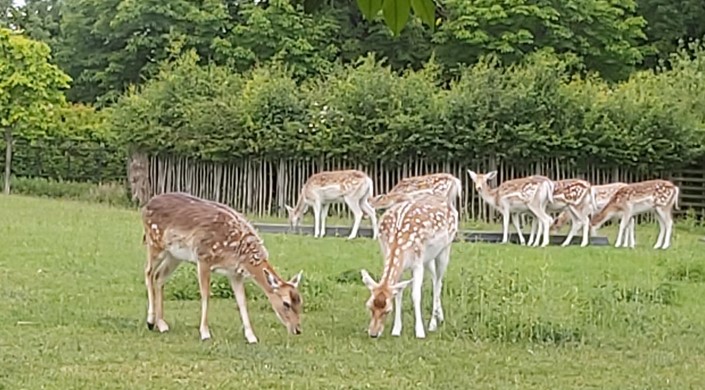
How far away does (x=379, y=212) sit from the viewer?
60.2 feet

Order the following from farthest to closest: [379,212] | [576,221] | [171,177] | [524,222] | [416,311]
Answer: [171,177] → [524,222] → [379,212] → [576,221] → [416,311]

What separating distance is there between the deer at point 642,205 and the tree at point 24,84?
16.0 metres

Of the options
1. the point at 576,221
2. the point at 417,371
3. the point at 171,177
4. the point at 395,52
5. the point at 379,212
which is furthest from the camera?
the point at 395,52

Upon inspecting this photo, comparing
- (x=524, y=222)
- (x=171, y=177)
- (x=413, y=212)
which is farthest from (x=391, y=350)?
(x=171, y=177)

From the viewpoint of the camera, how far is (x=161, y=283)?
8234 mm

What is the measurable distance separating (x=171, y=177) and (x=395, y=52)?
428 inches

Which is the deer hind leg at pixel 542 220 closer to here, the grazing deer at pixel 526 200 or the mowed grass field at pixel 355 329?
the grazing deer at pixel 526 200

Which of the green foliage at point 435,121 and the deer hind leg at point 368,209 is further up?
the green foliage at point 435,121

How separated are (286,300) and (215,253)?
2.05 ft

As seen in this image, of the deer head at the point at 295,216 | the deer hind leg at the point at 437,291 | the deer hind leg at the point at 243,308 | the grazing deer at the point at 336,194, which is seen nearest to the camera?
the deer hind leg at the point at 243,308

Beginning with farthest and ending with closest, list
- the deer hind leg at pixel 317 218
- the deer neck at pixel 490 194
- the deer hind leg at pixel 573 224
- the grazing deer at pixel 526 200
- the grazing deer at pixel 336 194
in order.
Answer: the grazing deer at pixel 336 194 < the deer neck at pixel 490 194 < the deer hind leg at pixel 317 218 < the grazing deer at pixel 526 200 < the deer hind leg at pixel 573 224

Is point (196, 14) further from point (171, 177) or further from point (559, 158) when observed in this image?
point (559, 158)

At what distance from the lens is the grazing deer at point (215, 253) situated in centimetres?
786

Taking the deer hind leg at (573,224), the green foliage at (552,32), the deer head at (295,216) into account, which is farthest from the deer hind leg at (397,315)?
the green foliage at (552,32)
